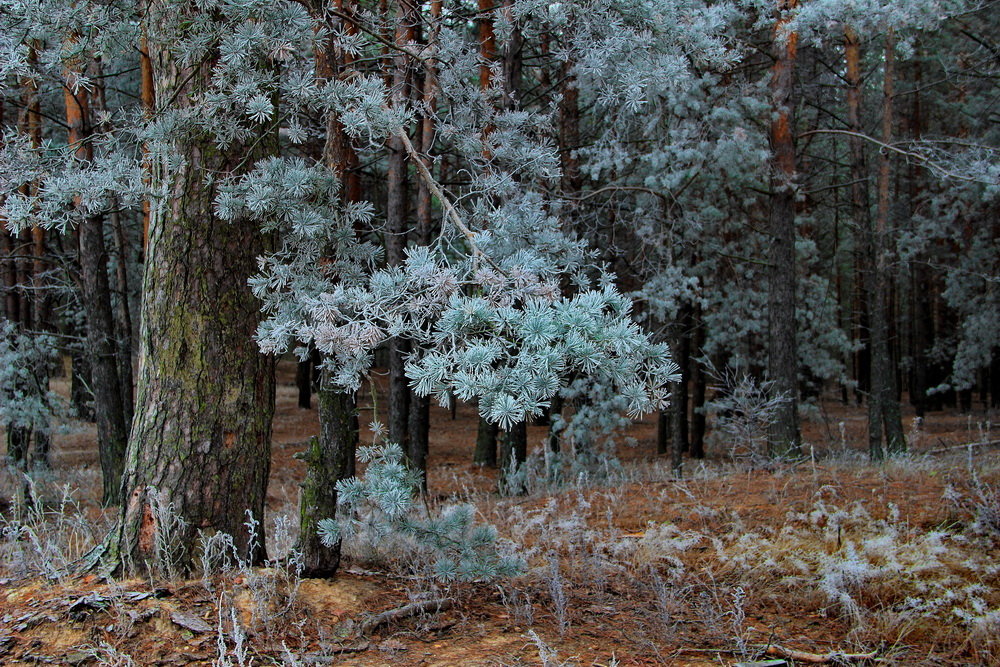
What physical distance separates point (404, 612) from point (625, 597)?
1.44 meters

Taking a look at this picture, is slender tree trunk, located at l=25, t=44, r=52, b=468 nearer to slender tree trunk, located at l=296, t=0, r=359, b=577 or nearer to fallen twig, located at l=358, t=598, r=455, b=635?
slender tree trunk, located at l=296, t=0, r=359, b=577

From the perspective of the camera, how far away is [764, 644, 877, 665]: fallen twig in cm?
371

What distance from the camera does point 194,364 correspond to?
4395 millimetres

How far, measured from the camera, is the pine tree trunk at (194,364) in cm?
432

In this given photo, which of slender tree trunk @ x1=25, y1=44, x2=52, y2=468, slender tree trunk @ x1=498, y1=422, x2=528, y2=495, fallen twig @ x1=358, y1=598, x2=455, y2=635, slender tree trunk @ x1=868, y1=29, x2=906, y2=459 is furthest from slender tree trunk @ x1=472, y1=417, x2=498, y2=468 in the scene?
fallen twig @ x1=358, y1=598, x2=455, y2=635

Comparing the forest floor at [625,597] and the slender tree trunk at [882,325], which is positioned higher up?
the slender tree trunk at [882,325]

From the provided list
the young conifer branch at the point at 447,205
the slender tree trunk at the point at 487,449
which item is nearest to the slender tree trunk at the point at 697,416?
the slender tree trunk at the point at 487,449

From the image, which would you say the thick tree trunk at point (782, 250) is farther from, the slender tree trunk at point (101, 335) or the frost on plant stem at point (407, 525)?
the slender tree trunk at point (101, 335)

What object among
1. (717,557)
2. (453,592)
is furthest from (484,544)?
(717,557)

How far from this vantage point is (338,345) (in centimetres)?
330

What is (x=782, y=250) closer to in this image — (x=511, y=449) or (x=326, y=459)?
(x=511, y=449)

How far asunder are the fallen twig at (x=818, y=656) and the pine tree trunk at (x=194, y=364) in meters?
2.86

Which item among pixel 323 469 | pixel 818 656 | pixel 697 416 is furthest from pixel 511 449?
pixel 697 416

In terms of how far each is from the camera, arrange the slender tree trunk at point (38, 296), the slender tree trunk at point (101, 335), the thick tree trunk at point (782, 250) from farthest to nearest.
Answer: the slender tree trunk at point (38, 296), the thick tree trunk at point (782, 250), the slender tree trunk at point (101, 335)
